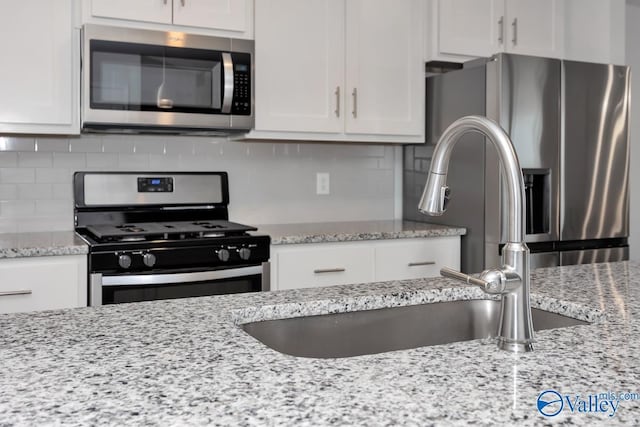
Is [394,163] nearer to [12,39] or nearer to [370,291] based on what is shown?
[12,39]

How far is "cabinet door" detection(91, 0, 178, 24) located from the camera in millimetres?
2588

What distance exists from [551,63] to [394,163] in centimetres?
101

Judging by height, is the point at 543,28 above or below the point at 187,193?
above

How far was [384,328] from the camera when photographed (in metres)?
1.39

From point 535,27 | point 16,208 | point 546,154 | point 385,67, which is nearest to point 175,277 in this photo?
point 16,208

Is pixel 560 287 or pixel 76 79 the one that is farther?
pixel 76 79

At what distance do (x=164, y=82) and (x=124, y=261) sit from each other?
32.0 inches

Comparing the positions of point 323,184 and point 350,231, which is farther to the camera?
point 323,184

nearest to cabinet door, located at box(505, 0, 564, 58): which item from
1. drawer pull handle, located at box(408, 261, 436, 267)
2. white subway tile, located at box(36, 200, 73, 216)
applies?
drawer pull handle, located at box(408, 261, 436, 267)

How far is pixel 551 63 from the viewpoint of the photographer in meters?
3.07

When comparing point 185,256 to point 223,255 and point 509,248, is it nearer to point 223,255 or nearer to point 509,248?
point 223,255

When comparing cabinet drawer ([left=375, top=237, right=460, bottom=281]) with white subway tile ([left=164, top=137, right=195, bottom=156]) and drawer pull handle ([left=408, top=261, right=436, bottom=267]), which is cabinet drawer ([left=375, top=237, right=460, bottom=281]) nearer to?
drawer pull handle ([left=408, top=261, right=436, bottom=267])

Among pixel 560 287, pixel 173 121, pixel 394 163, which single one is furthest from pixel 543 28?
pixel 560 287

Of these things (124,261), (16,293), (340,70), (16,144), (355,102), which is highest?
(340,70)
